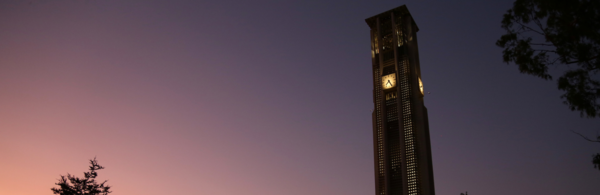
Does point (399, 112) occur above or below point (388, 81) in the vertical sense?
below

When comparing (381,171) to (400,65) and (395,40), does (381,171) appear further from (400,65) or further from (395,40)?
(395,40)

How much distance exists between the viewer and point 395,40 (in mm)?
64438

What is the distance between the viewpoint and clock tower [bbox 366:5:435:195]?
53656 millimetres

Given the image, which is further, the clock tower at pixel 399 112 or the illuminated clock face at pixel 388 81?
the illuminated clock face at pixel 388 81

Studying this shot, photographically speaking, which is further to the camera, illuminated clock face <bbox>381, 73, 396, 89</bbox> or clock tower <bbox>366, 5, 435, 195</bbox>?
illuminated clock face <bbox>381, 73, 396, 89</bbox>

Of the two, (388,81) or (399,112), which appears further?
(388,81)


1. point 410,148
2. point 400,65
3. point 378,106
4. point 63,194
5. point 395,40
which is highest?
point 395,40

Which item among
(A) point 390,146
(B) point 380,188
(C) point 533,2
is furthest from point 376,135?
(C) point 533,2

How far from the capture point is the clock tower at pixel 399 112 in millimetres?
53656

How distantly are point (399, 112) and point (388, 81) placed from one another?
19.3ft

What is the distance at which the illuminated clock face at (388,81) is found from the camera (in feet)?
200

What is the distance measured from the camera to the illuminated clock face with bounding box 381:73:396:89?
60.9 m

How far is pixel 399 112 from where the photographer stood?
57469 millimetres

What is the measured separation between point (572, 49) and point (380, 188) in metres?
42.6
